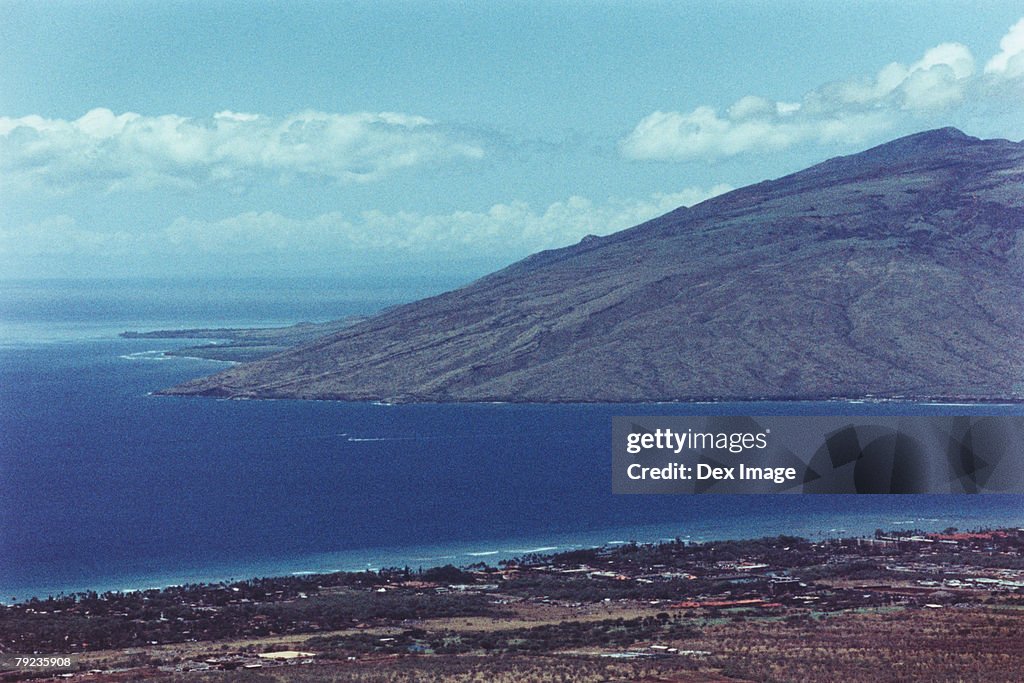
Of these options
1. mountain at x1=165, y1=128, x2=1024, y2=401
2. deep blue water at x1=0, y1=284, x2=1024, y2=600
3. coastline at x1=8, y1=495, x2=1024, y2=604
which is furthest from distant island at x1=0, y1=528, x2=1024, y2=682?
mountain at x1=165, y1=128, x2=1024, y2=401

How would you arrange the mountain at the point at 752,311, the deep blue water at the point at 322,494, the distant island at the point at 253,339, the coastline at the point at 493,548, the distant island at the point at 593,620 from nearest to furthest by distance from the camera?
1. the distant island at the point at 593,620
2. the coastline at the point at 493,548
3. the deep blue water at the point at 322,494
4. the mountain at the point at 752,311
5. the distant island at the point at 253,339

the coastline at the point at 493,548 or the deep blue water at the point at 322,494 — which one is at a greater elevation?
the deep blue water at the point at 322,494

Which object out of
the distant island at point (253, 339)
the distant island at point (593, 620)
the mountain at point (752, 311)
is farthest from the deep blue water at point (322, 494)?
the distant island at point (253, 339)

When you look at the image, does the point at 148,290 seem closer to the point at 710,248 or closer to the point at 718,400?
the point at 710,248

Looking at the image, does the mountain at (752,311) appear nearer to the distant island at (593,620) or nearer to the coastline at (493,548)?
the coastline at (493,548)

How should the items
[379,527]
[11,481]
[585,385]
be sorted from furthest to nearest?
[585,385] < [11,481] < [379,527]

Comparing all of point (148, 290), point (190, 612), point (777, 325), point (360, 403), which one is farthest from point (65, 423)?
point (148, 290)
